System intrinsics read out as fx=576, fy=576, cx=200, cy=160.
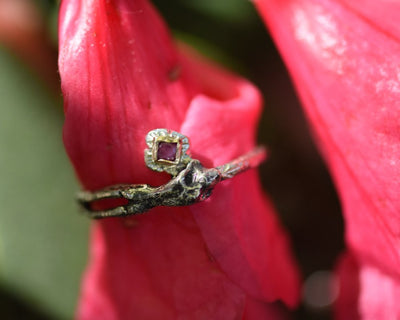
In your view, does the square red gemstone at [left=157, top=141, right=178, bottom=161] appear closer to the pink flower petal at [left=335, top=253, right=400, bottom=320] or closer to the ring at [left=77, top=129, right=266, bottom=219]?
the ring at [left=77, top=129, right=266, bottom=219]

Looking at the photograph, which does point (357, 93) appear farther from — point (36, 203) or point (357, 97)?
point (36, 203)

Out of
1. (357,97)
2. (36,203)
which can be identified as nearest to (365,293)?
(357,97)

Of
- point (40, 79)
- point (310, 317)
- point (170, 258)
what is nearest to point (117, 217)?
point (170, 258)

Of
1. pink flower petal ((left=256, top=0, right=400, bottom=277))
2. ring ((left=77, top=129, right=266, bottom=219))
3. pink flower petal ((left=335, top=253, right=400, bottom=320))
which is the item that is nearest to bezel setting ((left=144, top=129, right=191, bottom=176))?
ring ((left=77, top=129, right=266, bottom=219))

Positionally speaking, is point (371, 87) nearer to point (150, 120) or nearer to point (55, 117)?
point (150, 120)

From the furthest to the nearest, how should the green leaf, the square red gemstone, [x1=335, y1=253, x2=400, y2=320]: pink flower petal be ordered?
the green leaf, [x1=335, y1=253, x2=400, y2=320]: pink flower petal, the square red gemstone

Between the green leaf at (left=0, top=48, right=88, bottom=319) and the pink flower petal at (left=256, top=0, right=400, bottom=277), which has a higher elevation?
the pink flower petal at (left=256, top=0, right=400, bottom=277)
